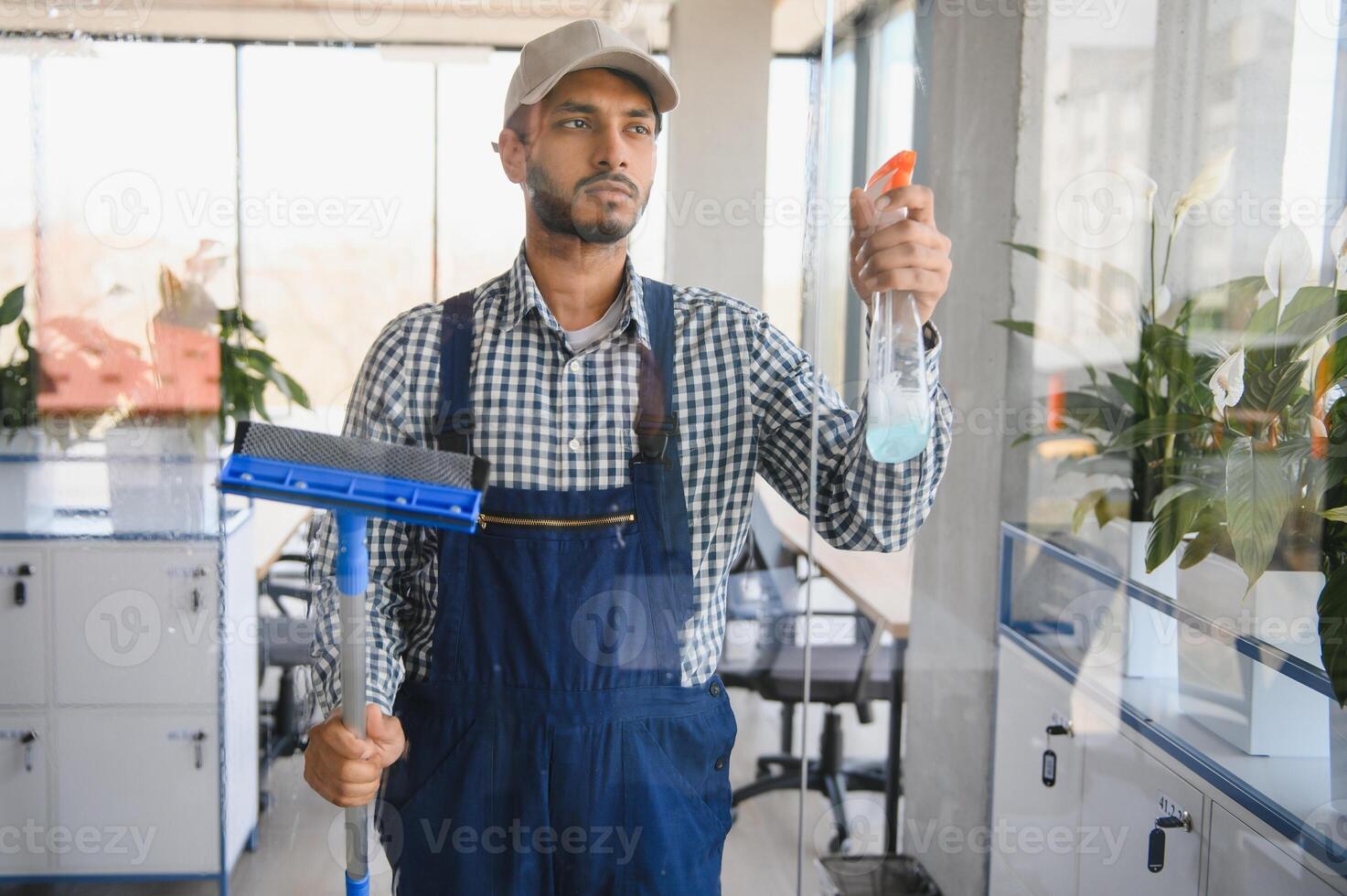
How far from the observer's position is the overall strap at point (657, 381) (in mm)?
1138

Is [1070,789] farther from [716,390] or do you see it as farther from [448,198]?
[448,198]

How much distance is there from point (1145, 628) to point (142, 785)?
1444 mm

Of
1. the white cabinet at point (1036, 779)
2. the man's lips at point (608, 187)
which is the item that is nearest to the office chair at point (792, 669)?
the white cabinet at point (1036, 779)

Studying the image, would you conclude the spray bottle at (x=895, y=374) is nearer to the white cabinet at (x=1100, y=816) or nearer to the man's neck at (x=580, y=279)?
the man's neck at (x=580, y=279)

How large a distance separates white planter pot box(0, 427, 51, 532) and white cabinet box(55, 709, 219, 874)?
0.27 metres

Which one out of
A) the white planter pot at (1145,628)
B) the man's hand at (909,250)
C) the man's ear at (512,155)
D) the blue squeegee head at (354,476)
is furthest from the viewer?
the white planter pot at (1145,628)

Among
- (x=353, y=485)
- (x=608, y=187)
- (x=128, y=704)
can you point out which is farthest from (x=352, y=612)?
(x=128, y=704)

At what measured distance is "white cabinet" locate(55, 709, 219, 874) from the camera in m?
1.53

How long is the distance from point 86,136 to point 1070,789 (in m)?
1.66

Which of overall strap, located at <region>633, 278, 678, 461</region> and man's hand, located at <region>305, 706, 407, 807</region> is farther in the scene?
overall strap, located at <region>633, 278, 678, 461</region>

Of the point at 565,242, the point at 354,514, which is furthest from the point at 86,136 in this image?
the point at 354,514

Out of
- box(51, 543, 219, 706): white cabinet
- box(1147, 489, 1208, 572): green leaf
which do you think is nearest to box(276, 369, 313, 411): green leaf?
box(51, 543, 219, 706): white cabinet

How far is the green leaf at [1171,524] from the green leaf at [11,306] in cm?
156

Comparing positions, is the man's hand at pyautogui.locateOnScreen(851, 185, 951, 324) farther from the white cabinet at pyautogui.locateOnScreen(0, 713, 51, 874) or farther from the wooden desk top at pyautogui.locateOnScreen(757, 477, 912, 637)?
the white cabinet at pyautogui.locateOnScreen(0, 713, 51, 874)
